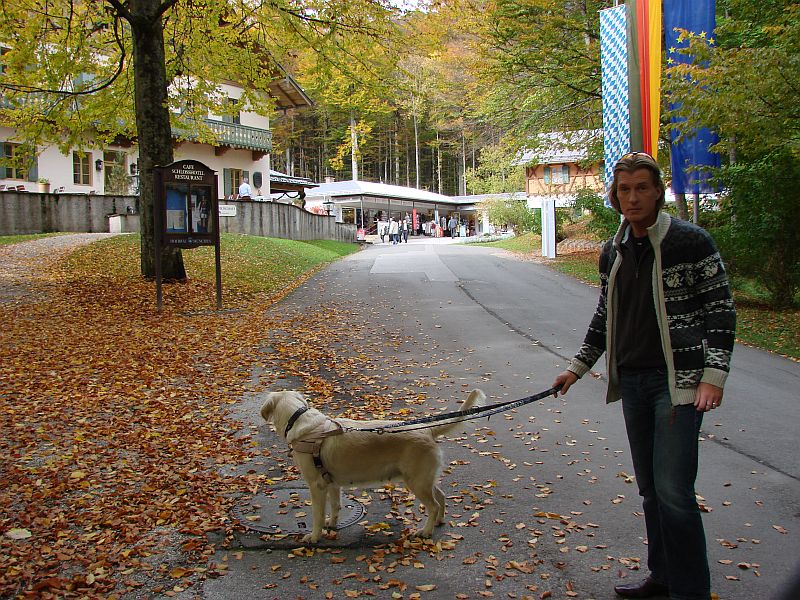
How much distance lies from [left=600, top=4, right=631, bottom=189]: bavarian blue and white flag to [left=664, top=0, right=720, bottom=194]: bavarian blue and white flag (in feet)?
8.36

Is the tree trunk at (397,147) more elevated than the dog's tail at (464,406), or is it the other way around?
the tree trunk at (397,147)

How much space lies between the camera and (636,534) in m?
4.24

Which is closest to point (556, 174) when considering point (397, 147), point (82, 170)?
point (82, 170)

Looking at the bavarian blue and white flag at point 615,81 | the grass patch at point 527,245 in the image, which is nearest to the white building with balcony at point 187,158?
the grass patch at point 527,245

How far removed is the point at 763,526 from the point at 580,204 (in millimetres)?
21962

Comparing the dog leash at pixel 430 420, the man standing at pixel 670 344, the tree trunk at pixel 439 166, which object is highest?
the tree trunk at pixel 439 166

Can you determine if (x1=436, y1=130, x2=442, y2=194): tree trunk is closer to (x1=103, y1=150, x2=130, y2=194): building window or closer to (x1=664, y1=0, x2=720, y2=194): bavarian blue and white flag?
(x1=103, y1=150, x2=130, y2=194): building window

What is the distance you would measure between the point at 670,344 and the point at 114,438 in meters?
5.00

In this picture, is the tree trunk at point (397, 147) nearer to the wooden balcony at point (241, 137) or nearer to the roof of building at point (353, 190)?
the roof of building at point (353, 190)

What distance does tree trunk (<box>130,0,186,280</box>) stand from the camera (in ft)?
Result: 45.0

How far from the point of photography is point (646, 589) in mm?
3441

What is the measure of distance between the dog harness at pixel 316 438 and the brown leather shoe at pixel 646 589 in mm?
1733

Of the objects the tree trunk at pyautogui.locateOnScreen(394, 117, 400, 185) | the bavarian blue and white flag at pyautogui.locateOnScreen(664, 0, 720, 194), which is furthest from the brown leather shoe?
the tree trunk at pyautogui.locateOnScreen(394, 117, 400, 185)

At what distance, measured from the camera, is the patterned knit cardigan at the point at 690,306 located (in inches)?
114
